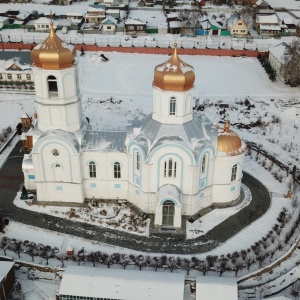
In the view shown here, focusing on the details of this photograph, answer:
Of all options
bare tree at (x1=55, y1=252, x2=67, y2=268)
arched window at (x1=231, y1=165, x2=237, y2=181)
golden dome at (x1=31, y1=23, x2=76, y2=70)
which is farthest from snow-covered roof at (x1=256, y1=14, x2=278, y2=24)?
bare tree at (x1=55, y1=252, x2=67, y2=268)

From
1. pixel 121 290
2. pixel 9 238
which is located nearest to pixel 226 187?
pixel 121 290

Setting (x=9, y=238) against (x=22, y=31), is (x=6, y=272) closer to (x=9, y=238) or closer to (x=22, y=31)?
(x=9, y=238)

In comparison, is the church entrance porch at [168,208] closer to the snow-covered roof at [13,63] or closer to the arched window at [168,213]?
the arched window at [168,213]

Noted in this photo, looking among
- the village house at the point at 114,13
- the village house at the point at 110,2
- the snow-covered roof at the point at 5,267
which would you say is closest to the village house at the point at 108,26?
the village house at the point at 114,13

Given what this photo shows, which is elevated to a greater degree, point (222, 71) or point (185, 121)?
point (185, 121)

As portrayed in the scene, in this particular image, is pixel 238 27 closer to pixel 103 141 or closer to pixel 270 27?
pixel 270 27

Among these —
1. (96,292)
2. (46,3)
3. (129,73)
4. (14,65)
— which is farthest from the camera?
(46,3)

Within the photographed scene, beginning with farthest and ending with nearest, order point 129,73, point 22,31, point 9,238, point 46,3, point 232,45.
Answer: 1. point 46,3
2. point 22,31
3. point 232,45
4. point 129,73
5. point 9,238
